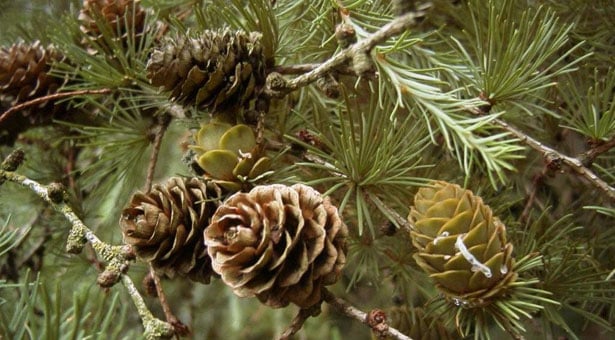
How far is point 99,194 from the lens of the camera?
784 mm

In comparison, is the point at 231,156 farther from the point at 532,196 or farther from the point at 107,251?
the point at 532,196

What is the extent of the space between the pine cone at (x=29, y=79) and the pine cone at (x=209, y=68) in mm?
230

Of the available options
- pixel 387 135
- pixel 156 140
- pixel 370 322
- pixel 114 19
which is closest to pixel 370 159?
pixel 387 135

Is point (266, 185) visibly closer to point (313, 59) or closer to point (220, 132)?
point (220, 132)

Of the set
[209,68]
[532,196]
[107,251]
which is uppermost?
[209,68]

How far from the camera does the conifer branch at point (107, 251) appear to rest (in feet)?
1.58

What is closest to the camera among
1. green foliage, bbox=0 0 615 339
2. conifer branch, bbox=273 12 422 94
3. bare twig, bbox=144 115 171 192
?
conifer branch, bbox=273 12 422 94

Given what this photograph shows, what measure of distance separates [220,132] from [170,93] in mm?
73

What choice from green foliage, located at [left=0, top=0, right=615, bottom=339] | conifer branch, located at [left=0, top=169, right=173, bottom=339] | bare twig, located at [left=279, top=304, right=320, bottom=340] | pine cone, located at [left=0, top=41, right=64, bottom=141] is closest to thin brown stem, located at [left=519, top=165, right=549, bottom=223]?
green foliage, located at [left=0, top=0, right=615, bottom=339]

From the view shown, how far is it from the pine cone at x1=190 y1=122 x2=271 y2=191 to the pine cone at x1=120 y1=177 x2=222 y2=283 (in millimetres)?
13

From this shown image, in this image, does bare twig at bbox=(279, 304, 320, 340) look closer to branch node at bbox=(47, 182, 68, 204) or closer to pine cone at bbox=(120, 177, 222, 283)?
pine cone at bbox=(120, 177, 222, 283)

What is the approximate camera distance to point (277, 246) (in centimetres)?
50

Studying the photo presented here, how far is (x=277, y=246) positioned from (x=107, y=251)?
5.7 inches

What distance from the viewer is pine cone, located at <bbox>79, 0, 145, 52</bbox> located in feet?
2.30
